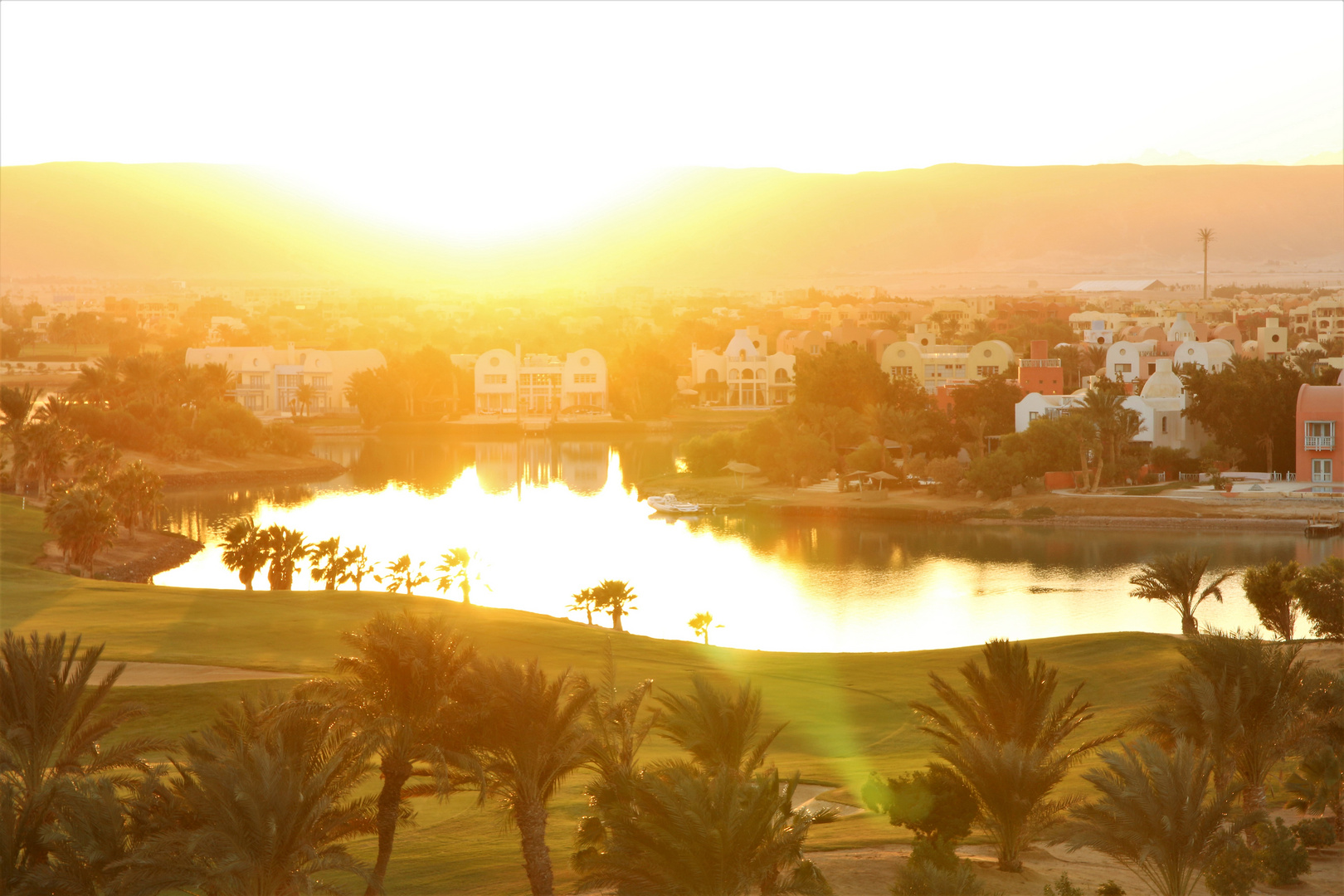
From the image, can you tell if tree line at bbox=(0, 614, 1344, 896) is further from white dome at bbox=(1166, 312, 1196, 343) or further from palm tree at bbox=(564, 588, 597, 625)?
white dome at bbox=(1166, 312, 1196, 343)

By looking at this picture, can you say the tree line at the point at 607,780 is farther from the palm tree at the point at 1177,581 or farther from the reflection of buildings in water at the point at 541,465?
the reflection of buildings in water at the point at 541,465

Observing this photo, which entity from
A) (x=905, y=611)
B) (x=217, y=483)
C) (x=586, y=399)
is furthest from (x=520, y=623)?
(x=586, y=399)

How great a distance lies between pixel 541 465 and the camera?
8769 cm

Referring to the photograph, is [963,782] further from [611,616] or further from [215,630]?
[611,616]

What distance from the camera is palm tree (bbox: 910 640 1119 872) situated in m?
15.7

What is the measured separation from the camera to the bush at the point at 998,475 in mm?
63969

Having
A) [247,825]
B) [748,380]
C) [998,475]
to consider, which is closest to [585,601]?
[247,825]

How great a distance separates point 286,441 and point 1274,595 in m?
68.6

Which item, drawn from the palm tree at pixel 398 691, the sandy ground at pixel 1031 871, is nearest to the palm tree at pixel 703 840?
the sandy ground at pixel 1031 871

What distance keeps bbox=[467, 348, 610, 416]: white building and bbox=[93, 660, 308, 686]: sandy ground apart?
8498 centimetres

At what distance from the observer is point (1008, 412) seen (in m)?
73.4

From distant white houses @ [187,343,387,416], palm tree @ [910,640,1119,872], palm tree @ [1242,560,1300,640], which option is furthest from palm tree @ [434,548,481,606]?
distant white houses @ [187,343,387,416]

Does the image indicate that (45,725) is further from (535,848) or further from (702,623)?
(702,623)

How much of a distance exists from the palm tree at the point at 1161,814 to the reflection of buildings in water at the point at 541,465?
61570mm
